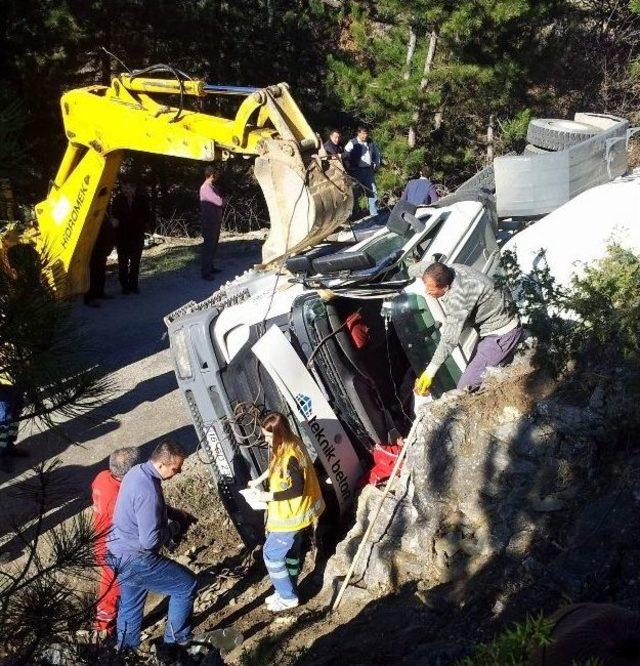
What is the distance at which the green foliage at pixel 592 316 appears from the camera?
5.80 meters

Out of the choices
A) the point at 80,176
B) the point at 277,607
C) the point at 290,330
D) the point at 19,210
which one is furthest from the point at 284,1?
the point at 19,210

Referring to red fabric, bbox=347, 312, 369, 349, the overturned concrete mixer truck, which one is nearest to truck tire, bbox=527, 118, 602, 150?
the overturned concrete mixer truck

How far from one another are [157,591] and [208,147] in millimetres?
4057

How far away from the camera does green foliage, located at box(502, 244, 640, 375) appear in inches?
228

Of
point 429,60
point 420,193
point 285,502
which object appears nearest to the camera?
point 285,502

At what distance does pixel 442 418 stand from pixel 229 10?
47.3 ft

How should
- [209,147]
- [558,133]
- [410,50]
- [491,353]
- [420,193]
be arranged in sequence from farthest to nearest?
[410,50] < [420,193] < [558,133] < [209,147] < [491,353]

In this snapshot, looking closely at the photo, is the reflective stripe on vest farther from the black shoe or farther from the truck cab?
the black shoe

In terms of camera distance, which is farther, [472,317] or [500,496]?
[472,317]

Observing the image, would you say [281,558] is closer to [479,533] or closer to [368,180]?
[479,533]

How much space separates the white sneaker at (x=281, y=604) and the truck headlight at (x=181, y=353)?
5.72 feet

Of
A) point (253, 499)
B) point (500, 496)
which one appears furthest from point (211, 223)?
point (500, 496)

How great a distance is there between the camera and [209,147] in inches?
315

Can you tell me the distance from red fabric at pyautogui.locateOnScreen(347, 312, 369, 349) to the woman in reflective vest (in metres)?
1.06
